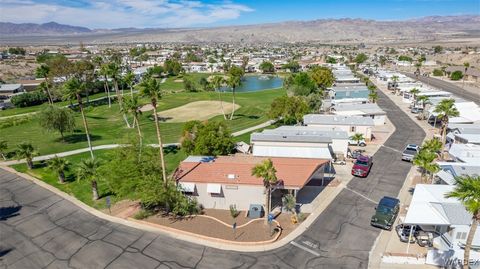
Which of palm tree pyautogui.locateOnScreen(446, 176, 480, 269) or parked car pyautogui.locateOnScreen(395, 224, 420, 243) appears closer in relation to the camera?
palm tree pyautogui.locateOnScreen(446, 176, 480, 269)

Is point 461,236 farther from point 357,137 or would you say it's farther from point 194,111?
point 194,111

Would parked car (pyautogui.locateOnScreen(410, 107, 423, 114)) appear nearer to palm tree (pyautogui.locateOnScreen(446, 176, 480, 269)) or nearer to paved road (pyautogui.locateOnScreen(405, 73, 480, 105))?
paved road (pyautogui.locateOnScreen(405, 73, 480, 105))

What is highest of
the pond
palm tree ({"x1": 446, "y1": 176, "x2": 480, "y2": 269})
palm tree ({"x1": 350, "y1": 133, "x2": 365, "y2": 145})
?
palm tree ({"x1": 446, "y1": 176, "x2": 480, "y2": 269})

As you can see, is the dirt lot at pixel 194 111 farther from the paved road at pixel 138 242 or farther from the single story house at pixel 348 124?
the paved road at pixel 138 242

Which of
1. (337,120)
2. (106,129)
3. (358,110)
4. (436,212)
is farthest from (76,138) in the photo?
(436,212)

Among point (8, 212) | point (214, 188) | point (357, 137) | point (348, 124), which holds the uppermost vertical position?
point (348, 124)

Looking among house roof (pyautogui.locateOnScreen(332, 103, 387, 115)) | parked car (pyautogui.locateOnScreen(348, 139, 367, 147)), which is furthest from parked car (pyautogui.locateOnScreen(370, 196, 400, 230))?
house roof (pyautogui.locateOnScreen(332, 103, 387, 115))

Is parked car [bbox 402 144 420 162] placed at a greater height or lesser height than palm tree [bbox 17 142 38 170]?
lesser
